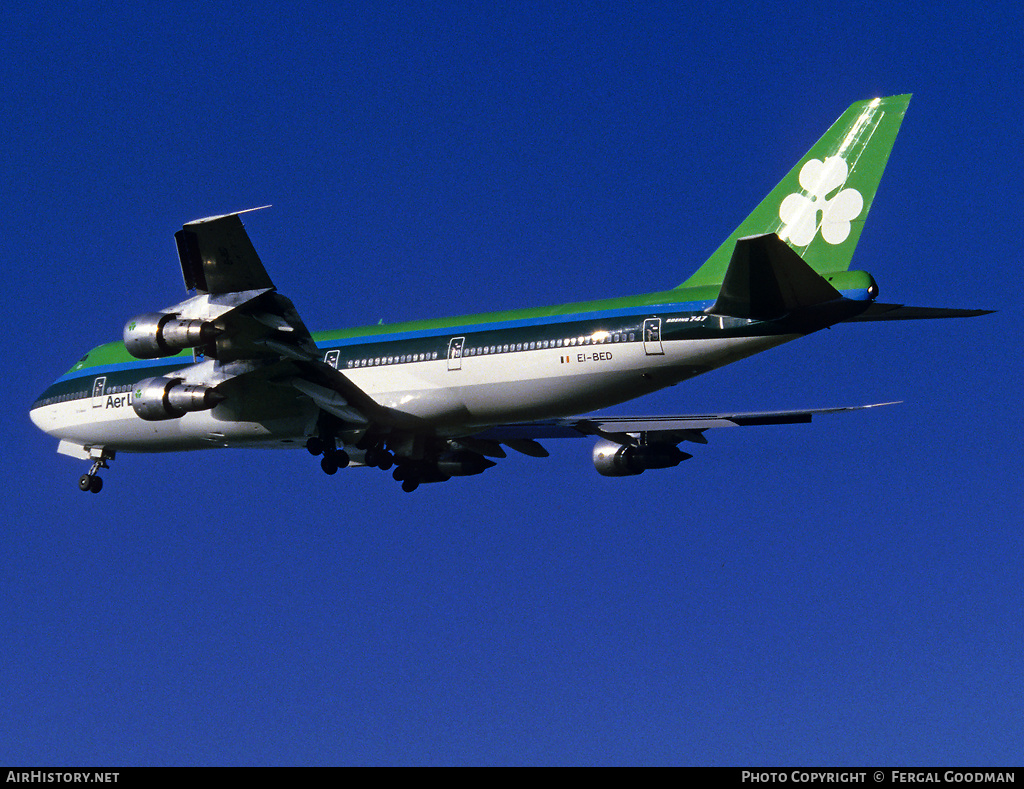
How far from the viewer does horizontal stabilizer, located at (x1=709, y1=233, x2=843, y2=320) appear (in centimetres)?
2248

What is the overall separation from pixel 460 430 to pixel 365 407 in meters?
2.22

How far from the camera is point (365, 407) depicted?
98.5 ft

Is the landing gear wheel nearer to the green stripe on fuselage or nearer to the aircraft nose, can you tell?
the aircraft nose

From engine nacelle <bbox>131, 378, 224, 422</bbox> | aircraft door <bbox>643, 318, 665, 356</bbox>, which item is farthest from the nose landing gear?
aircraft door <bbox>643, 318, 665, 356</bbox>

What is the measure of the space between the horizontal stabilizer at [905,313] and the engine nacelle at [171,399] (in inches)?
539

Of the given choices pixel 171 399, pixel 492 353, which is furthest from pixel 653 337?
pixel 171 399

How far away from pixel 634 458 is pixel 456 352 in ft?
19.4

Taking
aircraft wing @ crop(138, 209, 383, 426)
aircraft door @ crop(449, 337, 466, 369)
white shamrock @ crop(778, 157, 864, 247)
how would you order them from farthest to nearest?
1. aircraft door @ crop(449, 337, 466, 369)
2. aircraft wing @ crop(138, 209, 383, 426)
3. white shamrock @ crop(778, 157, 864, 247)

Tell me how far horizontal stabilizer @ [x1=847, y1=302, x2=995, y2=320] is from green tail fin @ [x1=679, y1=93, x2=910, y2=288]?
1.24 m

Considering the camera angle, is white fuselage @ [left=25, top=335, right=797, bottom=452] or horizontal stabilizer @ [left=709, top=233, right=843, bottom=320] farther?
white fuselage @ [left=25, top=335, right=797, bottom=452]

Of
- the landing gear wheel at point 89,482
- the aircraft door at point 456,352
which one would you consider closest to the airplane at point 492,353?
the aircraft door at point 456,352

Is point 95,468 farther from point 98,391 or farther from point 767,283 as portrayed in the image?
point 767,283
